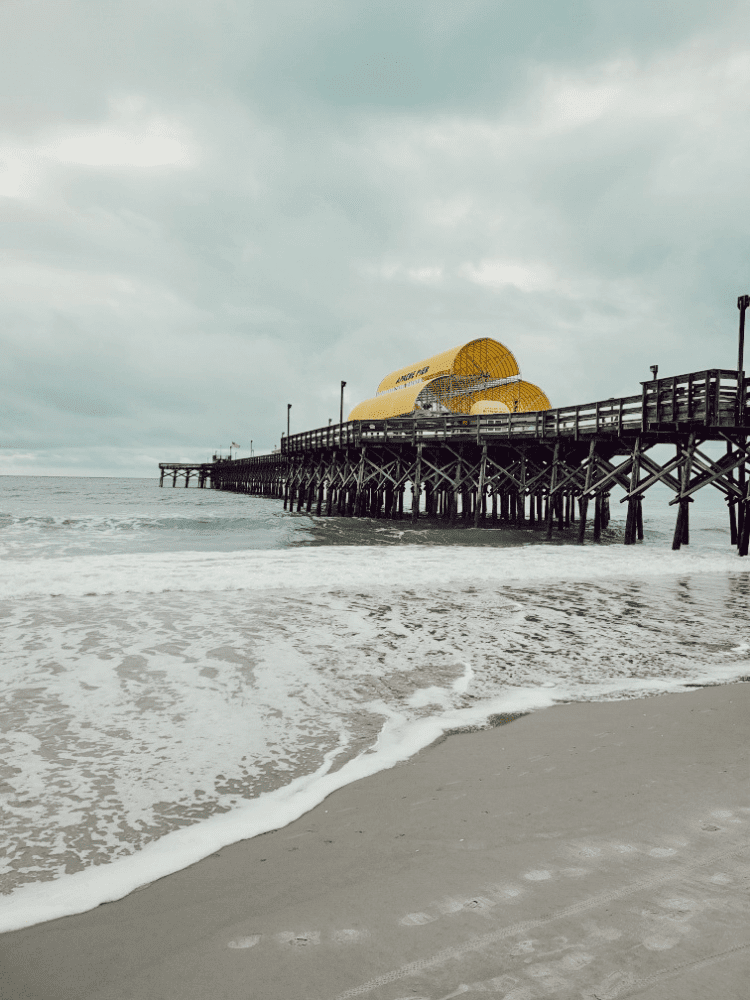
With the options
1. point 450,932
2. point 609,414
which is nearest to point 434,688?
point 450,932

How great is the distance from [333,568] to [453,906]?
10.3 metres

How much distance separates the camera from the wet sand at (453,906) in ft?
5.66

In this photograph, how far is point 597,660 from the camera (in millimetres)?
5672

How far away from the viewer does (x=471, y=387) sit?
34.0 m

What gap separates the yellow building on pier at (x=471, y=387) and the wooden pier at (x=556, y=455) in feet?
11.9

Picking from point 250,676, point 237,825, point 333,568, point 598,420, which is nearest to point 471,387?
point 598,420

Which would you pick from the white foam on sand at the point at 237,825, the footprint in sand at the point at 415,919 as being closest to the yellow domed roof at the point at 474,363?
the white foam on sand at the point at 237,825

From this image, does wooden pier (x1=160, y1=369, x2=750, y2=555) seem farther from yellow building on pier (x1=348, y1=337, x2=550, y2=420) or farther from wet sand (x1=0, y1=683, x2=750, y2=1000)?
wet sand (x1=0, y1=683, x2=750, y2=1000)

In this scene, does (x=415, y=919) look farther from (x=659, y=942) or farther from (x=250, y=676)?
(x=250, y=676)

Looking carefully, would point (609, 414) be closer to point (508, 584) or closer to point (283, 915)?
point (508, 584)

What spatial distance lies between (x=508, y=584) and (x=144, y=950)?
936 centimetres

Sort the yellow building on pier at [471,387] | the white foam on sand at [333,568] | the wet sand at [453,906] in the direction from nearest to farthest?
the wet sand at [453,906]
the white foam on sand at [333,568]
the yellow building on pier at [471,387]

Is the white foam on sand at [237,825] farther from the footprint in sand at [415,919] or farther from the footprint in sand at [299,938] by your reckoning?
the footprint in sand at [415,919]

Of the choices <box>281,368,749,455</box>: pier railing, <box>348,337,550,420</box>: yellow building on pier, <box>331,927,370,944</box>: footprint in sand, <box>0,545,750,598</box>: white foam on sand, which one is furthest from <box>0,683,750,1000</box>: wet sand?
<box>348,337,550,420</box>: yellow building on pier
